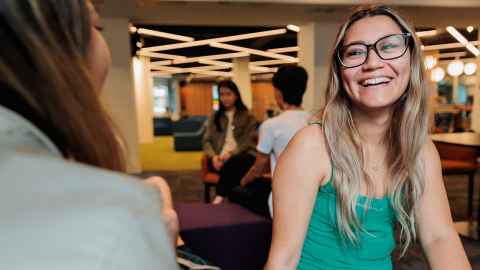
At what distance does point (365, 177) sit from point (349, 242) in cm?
21

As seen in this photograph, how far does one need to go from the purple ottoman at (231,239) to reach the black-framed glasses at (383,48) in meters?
1.40

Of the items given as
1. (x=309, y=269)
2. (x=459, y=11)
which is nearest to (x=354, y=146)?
(x=309, y=269)

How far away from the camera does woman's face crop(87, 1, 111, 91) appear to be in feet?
1.51

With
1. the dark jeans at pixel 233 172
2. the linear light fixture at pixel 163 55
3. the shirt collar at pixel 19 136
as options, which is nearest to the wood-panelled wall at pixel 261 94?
the linear light fixture at pixel 163 55

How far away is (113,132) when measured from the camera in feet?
1.53

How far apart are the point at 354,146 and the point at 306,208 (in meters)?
0.25

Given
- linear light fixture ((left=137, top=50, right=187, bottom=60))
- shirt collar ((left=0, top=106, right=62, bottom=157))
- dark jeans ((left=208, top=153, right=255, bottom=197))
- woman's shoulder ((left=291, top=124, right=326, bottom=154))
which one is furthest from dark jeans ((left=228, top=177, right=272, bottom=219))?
linear light fixture ((left=137, top=50, right=187, bottom=60))

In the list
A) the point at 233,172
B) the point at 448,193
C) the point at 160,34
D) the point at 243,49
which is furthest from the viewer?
the point at 243,49

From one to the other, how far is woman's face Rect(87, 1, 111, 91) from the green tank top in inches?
29.8

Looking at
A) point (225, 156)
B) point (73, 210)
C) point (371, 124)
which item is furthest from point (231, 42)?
point (73, 210)

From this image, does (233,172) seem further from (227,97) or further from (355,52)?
(355,52)

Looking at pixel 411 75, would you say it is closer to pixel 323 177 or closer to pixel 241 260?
pixel 323 177

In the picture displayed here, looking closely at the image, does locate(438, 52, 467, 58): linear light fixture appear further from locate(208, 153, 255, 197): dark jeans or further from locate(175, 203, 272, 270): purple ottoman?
locate(175, 203, 272, 270): purple ottoman

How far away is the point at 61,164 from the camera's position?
12.1 inches
